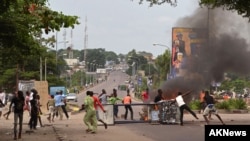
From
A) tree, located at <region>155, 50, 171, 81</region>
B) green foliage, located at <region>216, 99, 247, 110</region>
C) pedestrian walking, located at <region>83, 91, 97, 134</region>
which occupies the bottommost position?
green foliage, located at <region>216, 99, 247, 110</region>

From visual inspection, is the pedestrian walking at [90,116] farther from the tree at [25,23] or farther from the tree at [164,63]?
the tree at [164,63]

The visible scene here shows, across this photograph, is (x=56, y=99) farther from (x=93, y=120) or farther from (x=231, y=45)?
(x=231, y=45)

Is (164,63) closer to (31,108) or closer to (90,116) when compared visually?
(31,108)

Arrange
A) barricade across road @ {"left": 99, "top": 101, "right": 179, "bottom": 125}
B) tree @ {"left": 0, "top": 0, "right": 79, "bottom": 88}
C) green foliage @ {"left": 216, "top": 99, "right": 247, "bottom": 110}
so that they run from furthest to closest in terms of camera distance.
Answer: green foliage @ {"left": 216, "top": 99, "right": 247, "bottom": 110}
barricade across road @ {"left": 99, "top": 101, "right": 179, "bottom": 125}
tree @ {"left": 0, "top": 0, "right": 79, "bottom": 88}

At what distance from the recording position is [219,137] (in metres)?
5.58

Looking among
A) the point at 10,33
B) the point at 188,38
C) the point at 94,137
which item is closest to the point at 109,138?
the point at 94,137

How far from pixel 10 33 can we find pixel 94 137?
413cm

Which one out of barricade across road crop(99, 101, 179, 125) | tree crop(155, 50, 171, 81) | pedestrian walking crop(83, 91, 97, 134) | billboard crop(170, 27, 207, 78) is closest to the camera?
pedestrian walking crop(83, 91, 97, 134)

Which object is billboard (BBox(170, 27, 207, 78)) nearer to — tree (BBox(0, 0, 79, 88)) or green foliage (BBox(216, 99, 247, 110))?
green foliage (BBox(216, 99, 247, 110))

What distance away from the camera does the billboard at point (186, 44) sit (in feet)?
119

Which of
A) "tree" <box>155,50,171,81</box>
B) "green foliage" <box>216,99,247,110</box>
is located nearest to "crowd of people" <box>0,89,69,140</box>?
"green foliage" <box>216,99,247,110</box>

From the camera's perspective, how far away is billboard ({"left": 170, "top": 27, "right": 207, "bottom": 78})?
1429 inches

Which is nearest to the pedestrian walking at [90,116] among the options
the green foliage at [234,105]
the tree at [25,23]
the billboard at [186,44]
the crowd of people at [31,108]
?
the crowd of people at [31,108]

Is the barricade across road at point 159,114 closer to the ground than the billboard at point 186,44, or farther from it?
closer to the ground
